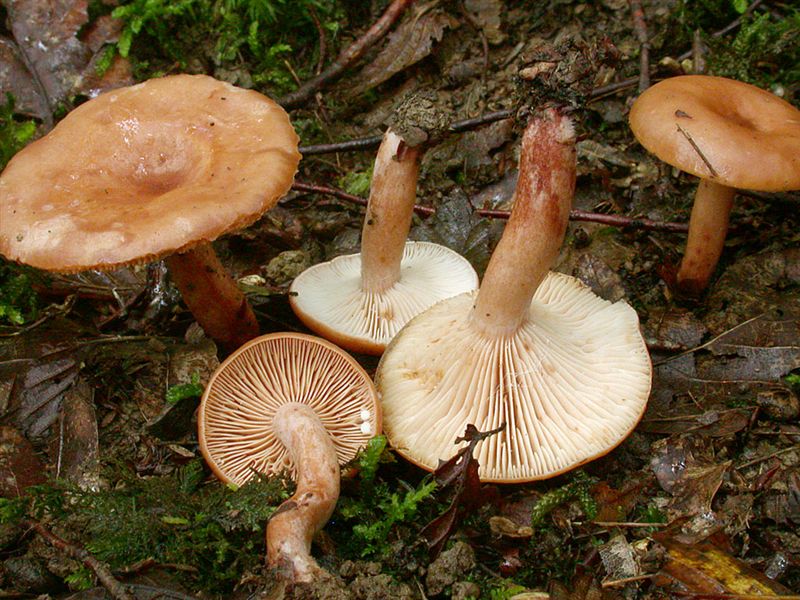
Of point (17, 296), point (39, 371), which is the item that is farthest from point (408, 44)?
point (39, 371)

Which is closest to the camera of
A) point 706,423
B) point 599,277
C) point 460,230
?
point 706,423

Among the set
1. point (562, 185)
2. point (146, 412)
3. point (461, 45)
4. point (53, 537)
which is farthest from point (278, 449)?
point (461, 45)

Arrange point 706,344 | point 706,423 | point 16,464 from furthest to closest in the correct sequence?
point 706,344, point 706,423, point 16,464

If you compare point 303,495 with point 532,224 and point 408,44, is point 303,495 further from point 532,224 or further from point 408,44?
point 408,44

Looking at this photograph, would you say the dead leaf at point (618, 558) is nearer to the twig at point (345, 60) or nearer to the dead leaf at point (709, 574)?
the dead leaf at point (709, 574)

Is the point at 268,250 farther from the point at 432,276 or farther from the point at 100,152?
the point at 100,152

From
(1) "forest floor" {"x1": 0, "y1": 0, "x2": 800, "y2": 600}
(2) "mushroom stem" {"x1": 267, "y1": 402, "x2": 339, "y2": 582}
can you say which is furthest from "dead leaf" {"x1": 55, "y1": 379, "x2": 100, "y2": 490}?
(2) "mushroom stem" {"x1": 267, "y1": 402, "x2": 339, "y2": 582}
